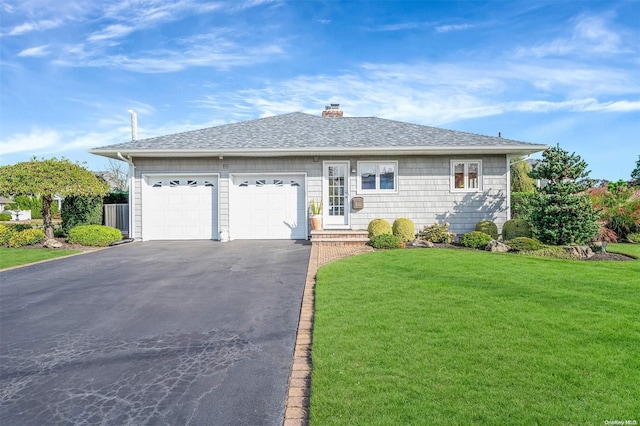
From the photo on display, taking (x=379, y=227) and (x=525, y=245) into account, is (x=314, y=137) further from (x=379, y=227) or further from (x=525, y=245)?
(x=525, y=245)

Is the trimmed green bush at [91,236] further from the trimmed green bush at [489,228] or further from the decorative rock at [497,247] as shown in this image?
the trimmed green bush at [489,228]

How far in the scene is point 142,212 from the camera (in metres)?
12.2

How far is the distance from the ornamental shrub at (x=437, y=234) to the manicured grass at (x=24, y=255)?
402 inches

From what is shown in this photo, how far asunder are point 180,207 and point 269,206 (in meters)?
3.05

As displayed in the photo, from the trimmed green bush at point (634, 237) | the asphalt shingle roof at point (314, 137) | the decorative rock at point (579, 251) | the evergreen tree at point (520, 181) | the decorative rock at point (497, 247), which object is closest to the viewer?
the decorative rock at point (579, 251)

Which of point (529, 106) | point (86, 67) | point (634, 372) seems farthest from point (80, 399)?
point (529, 106)

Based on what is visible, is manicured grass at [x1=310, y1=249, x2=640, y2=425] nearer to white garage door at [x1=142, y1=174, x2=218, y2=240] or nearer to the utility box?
the utility box

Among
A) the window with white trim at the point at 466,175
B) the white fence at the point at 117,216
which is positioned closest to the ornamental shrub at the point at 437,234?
the window with white trim at the point at 466,175

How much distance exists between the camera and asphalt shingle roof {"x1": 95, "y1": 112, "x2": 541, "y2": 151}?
11.7 meters

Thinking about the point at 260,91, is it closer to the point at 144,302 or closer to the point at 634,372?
the point at 144,302

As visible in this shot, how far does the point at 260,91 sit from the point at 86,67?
23.7ft

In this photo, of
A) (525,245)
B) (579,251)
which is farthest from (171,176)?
(579,251)

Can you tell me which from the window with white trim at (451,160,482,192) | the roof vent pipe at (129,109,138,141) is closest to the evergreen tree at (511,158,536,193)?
the window with white trim at (451,160,482,192)

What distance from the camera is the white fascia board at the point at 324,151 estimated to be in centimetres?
1148
